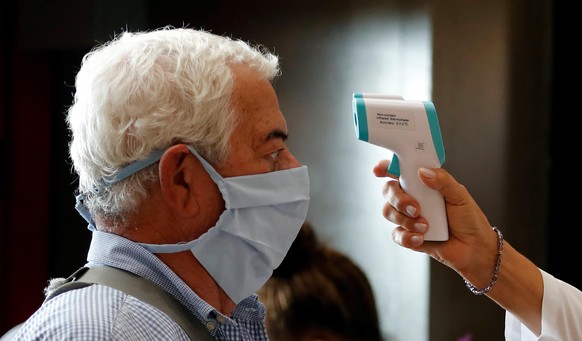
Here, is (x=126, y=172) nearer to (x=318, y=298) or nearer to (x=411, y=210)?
(x=411, y=210)

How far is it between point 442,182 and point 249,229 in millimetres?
347

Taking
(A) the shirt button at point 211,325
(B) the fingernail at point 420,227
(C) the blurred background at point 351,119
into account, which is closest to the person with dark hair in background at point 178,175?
(A) the shirt button at point 211,325

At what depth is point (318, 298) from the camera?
2.18 meters

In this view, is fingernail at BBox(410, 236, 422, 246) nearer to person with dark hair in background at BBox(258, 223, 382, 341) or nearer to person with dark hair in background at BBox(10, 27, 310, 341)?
person with dark hair in background at BBox(10, 27, 310, 341)

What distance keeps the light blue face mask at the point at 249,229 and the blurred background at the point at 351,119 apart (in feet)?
3.11

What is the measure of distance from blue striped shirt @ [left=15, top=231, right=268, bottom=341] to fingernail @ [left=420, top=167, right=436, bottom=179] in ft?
1.30

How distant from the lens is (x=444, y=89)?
2.22 m

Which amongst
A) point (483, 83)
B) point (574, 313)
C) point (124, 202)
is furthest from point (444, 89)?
point (124, 202)

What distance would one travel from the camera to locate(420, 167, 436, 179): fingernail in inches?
54.4

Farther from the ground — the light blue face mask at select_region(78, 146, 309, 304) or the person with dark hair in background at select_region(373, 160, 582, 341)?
the light blue face mask at select_region(78, 146, 309, 304)

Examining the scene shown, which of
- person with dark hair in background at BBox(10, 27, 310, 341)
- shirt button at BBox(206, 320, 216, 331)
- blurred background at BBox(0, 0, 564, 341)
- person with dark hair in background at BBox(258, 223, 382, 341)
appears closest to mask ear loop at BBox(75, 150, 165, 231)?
person with dark hair in background at BBox(10, 27, 310, 341)

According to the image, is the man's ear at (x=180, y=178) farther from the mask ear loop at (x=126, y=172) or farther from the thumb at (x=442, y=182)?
the thumb at (x=442, y=182)

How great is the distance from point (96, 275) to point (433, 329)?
128cm

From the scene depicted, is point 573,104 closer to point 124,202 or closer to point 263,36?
point 263,36
